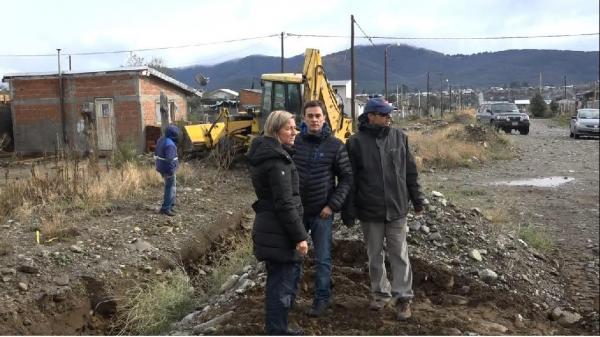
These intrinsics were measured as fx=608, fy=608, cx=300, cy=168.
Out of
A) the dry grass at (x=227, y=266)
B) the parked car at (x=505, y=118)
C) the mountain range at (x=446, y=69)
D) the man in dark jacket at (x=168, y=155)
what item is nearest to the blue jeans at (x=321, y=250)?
the dry grass at (x=227, y=266)

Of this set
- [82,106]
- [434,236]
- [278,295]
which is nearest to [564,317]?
[434,236]

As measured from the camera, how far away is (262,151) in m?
4.12

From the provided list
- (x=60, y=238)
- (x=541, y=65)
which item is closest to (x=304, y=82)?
(x=60, y=238)

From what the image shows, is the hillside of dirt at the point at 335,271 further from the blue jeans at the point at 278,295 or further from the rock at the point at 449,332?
the blue jeans at the point at 278,295

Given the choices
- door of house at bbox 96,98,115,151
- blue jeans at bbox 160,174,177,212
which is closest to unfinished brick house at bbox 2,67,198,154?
door of house at bbox 96,98,115,151

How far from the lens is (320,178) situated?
4719 millimetres

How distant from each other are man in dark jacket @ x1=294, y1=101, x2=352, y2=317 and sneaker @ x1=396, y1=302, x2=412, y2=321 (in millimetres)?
607

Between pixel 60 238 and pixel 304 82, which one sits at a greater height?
pixel 304 82

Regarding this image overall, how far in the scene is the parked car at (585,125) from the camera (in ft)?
88.2

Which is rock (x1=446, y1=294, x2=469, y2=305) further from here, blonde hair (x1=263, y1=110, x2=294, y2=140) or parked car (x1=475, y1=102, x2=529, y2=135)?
parked car (x1=475, y1=102, x2=529, y2=135)

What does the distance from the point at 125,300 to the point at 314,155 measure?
355 centimetres

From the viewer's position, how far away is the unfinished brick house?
23375 millimetres

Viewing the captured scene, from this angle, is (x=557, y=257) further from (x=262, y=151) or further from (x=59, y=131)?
(x=59, y=131)

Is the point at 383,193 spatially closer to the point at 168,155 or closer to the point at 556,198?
the point at 168,155
